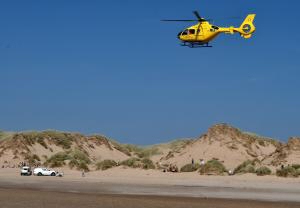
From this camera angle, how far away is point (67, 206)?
26.8m

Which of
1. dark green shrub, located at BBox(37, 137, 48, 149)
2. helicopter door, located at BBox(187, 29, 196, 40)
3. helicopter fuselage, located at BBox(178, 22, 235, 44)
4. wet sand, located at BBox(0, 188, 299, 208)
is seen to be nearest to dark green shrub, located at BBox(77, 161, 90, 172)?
dark green shrub, located at BBox(37, 137, 48, 149)

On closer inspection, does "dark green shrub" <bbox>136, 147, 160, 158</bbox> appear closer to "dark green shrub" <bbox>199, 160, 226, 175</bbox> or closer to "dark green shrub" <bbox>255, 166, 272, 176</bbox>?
"dark green shrub" <bbox>199, 160, 226, 175</bbox>

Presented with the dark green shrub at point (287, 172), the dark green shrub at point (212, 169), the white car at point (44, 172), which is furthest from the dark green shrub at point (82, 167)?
the dark green shrub at point (287, 172)

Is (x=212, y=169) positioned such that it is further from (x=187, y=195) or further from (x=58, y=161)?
(x=58, y=161)

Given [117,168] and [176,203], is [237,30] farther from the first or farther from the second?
[176,203]

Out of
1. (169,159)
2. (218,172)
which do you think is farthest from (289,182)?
(169,159)

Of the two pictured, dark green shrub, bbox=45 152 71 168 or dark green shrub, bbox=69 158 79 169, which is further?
dark green shrub, bbox=45 152 71 168

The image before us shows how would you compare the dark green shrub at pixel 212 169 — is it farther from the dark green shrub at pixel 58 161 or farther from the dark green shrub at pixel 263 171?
the dark green shrub at pixel 58 161

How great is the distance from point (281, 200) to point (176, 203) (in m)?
6.62

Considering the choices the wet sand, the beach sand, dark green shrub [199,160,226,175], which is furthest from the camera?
dark green shrub [199,160,226,175]

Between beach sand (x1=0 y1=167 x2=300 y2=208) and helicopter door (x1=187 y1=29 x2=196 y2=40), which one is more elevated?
helicopter door (x1=187 y1=29 x2=196 y2=40)

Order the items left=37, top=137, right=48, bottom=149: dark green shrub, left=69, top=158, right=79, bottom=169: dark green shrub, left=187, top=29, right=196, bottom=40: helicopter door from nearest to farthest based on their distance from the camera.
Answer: left=187, top=29, right=196, bottom=40: helicopter door < left=69, top=158, right=79, bottom=169: dark green shrub < left=37, top=137, right=48, bottom=149: dark green shrub

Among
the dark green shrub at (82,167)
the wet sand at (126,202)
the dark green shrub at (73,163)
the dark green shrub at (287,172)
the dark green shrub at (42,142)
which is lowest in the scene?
the wet sand at (126,202)

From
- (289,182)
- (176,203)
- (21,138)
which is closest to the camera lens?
(176,203)
